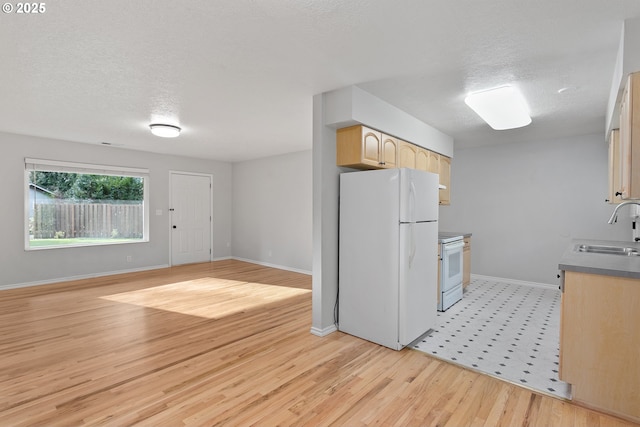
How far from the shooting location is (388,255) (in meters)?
2.88

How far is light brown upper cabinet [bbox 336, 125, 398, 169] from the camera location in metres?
3.11

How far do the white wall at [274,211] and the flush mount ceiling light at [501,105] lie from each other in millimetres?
3448

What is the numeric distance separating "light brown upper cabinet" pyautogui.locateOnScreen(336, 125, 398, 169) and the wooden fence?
5087 millimetres

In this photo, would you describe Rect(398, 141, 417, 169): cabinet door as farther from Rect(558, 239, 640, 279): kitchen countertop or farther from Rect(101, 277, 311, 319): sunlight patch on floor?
Rect(101, 277, 311, 319): sunlight patch on floor

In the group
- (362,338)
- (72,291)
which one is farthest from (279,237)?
(362,338)

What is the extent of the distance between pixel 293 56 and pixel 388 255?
186 cm

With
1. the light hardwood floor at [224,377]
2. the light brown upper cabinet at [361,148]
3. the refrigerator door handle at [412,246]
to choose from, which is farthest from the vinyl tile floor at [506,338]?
the light brown upper cabinet at [361,148]

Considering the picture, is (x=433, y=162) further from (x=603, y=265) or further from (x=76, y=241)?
(x=76, y=241)

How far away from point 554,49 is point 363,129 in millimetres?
1563

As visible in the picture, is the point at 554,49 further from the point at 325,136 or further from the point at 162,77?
the point at 162,77

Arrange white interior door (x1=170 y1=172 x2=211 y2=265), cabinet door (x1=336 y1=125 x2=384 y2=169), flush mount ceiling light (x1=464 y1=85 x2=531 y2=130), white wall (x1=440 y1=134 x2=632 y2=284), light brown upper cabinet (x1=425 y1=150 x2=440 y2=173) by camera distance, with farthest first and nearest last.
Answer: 1. white interior door (x1=170 y1=172 x2=211 y2=265)
2. white wall (x1=440 y1=134 x2=632 y2=284)
3. light brown upper cabinet (x1=425 y1=150 x2=440 y2=173)
4. cabinet door (x1=336 y1=125 x2=384 y2=169)
5. flush mount ceiling light (x1=464 y1=85 x2=531 y2=130)

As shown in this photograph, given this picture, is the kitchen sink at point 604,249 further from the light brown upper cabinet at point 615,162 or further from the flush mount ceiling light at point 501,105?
the flush mount ceiling light at point 501,105

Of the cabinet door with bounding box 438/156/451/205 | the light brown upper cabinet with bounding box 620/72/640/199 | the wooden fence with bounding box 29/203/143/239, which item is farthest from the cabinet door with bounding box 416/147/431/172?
the wooden fence with bounding box 29/203/143/239

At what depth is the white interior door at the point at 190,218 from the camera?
6.90 metres
